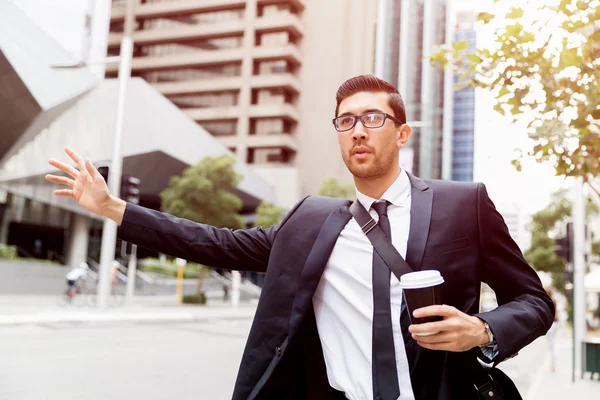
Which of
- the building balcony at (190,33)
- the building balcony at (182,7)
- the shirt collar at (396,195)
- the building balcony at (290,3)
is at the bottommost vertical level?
the shirt collar at (396,195)

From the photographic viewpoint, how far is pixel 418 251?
6.29 feet

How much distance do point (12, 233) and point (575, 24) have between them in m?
37.5

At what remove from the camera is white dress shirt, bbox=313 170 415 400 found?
192 cm

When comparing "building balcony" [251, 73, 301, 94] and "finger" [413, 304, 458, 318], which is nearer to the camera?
"finger" [413, 304, 458, 318]

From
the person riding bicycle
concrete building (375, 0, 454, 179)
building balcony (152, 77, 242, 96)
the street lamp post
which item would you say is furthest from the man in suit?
concrete building (375, 0, 454, 179)

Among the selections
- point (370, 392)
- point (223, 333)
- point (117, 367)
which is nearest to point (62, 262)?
point (223, 333)

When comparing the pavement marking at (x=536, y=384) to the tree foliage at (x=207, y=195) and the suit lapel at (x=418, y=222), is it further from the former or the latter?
the tree foliage at (x=207, y=195)

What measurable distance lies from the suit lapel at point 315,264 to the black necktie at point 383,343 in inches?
7.9

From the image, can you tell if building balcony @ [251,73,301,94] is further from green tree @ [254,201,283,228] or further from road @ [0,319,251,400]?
road @ [0,319,251,400]

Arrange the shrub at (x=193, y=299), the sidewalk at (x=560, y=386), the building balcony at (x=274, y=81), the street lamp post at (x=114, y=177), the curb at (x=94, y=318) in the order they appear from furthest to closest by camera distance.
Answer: the building balcony at (x=274, y=81)
the shrub at (x=193, y=299)
the street lamp post at (x=114, y=177)
the curb at (x=94, y=318)
the sidewalk at (x=560, y=386)

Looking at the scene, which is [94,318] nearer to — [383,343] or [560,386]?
[560,386]

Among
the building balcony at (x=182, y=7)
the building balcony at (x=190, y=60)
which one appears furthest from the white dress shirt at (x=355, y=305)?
the building balcony at (x=182, y=7)

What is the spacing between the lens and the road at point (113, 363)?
761 cm

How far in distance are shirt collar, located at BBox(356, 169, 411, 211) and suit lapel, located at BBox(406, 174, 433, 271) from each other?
0.04 meters
